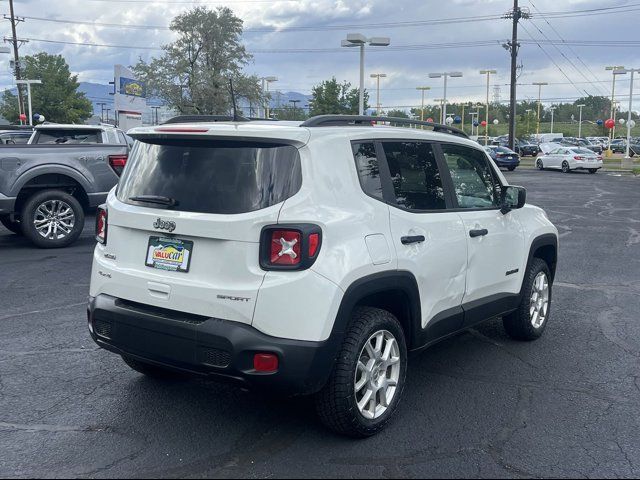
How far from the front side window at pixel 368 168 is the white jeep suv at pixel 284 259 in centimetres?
1

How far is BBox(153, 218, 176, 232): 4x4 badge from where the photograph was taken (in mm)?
3762

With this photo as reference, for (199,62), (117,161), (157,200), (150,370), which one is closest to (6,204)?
(117,161)

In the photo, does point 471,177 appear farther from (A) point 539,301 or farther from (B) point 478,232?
(A) point 539,301

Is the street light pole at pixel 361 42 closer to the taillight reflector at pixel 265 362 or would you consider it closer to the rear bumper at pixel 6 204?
the rear bumper at pixel 6 204

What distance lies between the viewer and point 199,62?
47188mm

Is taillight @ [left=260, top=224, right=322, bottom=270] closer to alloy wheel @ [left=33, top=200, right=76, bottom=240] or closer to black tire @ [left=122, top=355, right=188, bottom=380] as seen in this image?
black tire @ [left=122, top=355, right=188, bottom=380]

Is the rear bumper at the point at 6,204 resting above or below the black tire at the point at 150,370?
above

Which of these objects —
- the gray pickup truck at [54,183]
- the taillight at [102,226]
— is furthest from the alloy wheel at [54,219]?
the taillight at [102,226]

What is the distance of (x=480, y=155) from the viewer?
17.7ft

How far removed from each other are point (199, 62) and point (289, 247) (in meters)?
46.1

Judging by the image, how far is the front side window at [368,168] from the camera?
3994mm

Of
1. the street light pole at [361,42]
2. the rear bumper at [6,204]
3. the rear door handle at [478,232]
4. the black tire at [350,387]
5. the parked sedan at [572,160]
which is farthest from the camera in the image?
the parked sedan at [572,160]

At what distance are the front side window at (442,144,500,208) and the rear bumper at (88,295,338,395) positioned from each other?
1867 millimetres

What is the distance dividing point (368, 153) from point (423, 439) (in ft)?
5.63
